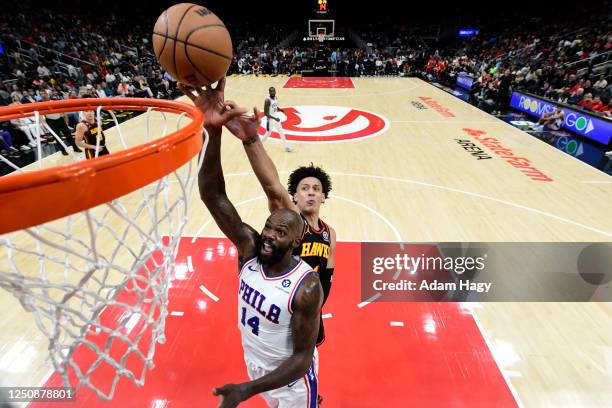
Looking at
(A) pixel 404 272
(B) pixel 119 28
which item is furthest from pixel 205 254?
(B) pixel 119 28

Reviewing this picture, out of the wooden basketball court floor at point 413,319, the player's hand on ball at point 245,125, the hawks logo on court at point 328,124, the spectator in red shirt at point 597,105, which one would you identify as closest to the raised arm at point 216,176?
the player's hand on ball at point 245,125

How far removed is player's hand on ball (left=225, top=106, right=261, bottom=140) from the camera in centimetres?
200

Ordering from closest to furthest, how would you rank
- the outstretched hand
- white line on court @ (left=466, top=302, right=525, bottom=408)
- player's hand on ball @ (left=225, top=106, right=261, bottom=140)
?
the outstretched hand, player's hand on ball @ (left=225, top=106, right=261, bottom=140), white line on court @ (left=466, top=302, right=525, bottom=408)

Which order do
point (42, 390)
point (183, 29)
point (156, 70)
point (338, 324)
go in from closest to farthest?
point (183, 29)
point (42, 390)
point (338, 324)
point (156, 70)

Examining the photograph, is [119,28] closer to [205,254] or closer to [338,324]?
[205,254]

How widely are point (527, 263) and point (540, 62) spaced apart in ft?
48.0

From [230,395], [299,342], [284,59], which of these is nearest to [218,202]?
[299,342]

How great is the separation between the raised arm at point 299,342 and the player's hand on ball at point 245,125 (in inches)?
34.0

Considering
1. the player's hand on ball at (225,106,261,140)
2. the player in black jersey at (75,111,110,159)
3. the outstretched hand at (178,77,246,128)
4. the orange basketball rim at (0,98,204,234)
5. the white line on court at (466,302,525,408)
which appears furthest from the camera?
the player in black jersey at (75,111,110,159)

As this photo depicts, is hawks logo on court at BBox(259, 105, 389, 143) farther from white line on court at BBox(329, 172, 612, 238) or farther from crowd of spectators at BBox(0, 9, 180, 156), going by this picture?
crowd of spectators at BBox(0, 9, 180, 156)

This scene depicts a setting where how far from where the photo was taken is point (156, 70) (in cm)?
1733

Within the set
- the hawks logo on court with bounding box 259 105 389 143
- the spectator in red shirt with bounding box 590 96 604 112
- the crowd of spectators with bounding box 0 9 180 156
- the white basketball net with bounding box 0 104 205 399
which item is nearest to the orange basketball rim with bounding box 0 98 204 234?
the white basketball net with bounding box 0 104 205 399

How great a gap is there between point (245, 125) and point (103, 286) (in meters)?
1.07

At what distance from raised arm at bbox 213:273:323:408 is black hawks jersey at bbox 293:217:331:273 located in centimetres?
92
